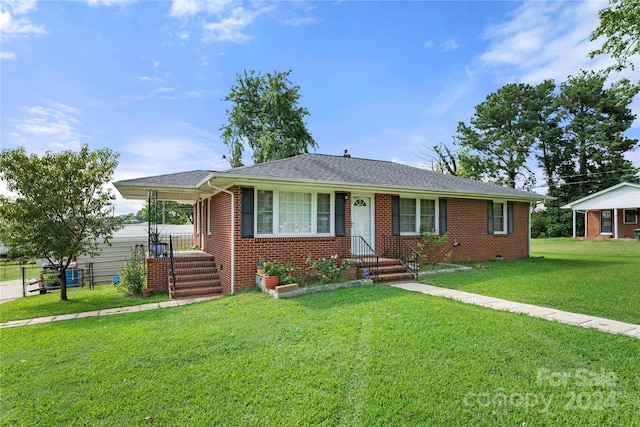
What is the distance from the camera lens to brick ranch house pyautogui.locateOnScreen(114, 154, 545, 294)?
329 inches

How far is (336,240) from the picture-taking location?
945cm

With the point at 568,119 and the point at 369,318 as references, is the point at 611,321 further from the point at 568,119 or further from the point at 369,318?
the point at 568,119

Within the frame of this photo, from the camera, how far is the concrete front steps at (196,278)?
8.79 meters

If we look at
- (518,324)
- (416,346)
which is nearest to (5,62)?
(416,346)

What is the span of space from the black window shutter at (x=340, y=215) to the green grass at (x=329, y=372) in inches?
159

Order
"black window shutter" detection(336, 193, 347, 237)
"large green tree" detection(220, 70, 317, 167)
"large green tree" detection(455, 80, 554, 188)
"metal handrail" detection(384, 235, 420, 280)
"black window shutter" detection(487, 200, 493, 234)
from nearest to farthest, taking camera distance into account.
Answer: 1. "black window shutter" detection(336, 193, 347, 237)
2. "metal handrail" detection(384, 235, 420, 280)
3. "black window shutter" detection(487, 200, 493, 234)
4. "large green tree" detection(220, 70, 317, 167)
5. "large green tree" detection(455, 80, 554, 188)

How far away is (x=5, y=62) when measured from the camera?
23.5ft

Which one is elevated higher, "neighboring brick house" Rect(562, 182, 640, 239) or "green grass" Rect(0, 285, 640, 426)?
"neighboring brick house" Rect(562, 182, 640, 239)

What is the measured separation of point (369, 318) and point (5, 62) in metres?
9.34

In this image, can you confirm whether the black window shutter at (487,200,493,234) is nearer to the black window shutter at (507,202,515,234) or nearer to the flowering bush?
the black window shutter at (507,202,515,234)

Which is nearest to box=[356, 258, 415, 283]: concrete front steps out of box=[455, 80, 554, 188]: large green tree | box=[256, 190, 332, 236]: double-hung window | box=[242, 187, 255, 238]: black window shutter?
box=[256, 190, 332, 236]: double-hung window

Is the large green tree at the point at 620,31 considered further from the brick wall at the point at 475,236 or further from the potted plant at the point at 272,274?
the potted plant at the point at 272,274

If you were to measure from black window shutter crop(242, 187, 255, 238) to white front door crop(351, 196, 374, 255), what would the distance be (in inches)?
130

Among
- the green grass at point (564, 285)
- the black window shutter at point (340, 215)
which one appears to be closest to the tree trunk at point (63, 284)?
the black window shutter at point (340, 215)
